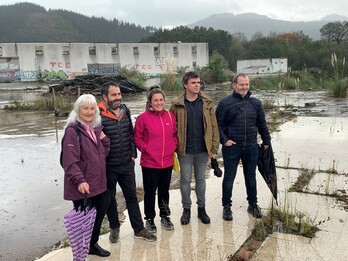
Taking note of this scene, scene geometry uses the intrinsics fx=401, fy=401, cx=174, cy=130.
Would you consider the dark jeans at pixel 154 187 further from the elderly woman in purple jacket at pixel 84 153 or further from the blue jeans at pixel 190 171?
the elderly woman in purple jacket at pixel 84 153

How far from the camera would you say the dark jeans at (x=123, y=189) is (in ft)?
12.5

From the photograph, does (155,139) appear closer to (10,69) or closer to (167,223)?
(167,223)

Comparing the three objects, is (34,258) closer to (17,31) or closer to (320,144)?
(320,144)

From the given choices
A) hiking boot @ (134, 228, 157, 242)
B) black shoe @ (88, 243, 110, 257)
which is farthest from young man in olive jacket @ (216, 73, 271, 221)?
black shoe @ (88, 243, 110, 257)

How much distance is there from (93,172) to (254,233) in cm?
175

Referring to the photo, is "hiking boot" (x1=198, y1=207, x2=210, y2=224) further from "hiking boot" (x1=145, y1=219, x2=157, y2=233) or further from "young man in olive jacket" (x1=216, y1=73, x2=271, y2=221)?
"hiking boot" (x1=145, y1=219, x2=157, y2=233)

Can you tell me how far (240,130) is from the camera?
4.39 meters

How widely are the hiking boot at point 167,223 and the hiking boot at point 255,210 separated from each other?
960mm

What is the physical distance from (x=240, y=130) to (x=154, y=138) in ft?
3.27

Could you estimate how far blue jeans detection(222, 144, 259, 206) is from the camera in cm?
444

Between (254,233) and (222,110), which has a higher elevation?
A: (222,110)

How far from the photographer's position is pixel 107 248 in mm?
3875

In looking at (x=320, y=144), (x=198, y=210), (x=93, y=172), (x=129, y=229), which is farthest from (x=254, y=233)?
(x=320, y=144)

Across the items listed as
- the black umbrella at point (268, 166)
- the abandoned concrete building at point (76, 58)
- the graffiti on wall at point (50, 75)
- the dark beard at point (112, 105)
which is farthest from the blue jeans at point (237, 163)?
the graffiti on wall at point (50, 75)
